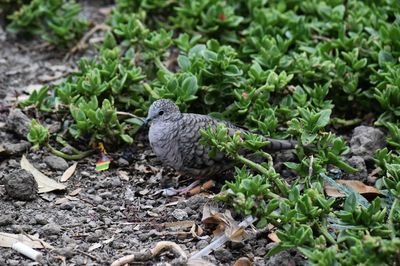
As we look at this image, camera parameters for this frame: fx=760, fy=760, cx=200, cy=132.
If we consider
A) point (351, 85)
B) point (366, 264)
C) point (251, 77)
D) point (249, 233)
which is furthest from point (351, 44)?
point (366, 264)

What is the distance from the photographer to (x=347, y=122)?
548 centimetres

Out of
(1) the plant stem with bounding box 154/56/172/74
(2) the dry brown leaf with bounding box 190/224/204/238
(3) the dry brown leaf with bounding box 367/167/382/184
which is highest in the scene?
(1) the plant stem with bounding box 154/56/172/74

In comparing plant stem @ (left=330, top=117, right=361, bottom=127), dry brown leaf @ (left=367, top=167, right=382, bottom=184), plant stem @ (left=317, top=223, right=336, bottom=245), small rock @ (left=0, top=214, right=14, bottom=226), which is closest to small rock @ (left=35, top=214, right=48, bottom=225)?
small rock @ (left=0, top=214, right=14, bottom=226)

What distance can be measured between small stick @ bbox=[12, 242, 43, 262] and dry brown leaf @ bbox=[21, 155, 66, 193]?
2.35ft

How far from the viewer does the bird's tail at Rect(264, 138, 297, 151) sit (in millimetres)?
4875

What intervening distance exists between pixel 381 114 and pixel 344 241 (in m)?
1.74

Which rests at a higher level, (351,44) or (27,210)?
(351,44)

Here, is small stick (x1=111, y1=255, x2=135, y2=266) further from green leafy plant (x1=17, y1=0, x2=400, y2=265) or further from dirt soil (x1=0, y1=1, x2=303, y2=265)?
green leafy plant (x1=17, y1=0, x2=400, y2=265)

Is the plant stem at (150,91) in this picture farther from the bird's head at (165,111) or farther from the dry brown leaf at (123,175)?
the dry brown leaf at (123,175)

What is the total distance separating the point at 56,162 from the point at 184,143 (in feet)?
3.09

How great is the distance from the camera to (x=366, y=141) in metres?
5.14

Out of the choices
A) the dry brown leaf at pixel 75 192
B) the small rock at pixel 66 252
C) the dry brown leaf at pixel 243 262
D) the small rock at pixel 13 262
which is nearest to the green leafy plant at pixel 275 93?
the dry brown leaf at pixel 243 262

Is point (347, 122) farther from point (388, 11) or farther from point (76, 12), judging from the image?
point (76, 12)

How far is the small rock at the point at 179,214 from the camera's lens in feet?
14.7
